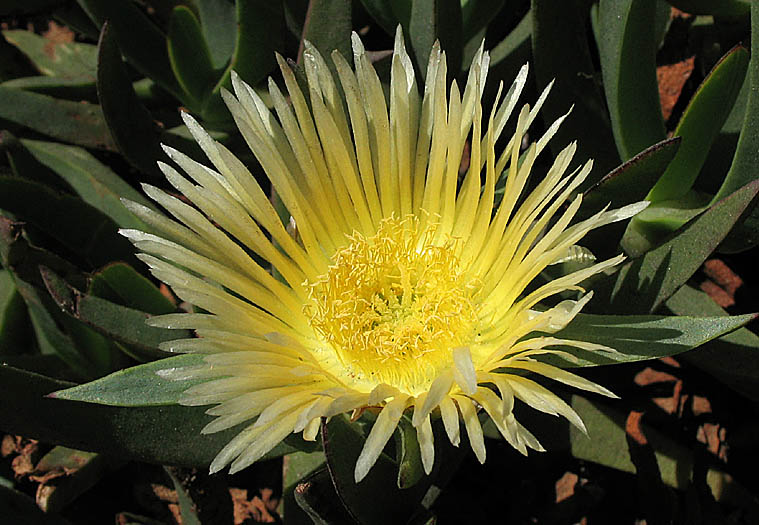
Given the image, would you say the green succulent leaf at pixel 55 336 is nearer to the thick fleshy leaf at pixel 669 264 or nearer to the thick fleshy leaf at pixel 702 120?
the thick fleshy leaf at pixel 669 264

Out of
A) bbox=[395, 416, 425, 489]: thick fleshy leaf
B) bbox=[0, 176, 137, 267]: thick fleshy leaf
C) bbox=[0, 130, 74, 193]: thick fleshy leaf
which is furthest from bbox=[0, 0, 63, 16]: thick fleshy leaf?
bbox=[395, 416, 425, 489]: thick fleshy leaf

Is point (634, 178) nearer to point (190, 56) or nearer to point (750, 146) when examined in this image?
point (750, 146)

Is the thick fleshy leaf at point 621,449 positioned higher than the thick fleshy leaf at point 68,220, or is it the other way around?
the thick fleshy leaf at point 68,220

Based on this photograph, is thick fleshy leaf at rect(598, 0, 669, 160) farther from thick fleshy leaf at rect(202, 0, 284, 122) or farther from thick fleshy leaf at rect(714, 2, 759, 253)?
thick fleshy leaf at rect(202, 0, 284, 122)

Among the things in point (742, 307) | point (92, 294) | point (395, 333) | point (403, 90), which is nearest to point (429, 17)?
point (403, 90)

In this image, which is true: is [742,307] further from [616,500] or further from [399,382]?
[399,382]

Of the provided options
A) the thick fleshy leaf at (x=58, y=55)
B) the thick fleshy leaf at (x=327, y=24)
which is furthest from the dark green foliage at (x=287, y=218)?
the thick fleshy leaf at (x=58, y=55)

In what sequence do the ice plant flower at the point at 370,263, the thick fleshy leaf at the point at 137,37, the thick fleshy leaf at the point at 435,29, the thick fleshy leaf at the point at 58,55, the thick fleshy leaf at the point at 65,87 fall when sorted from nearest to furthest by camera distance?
the ice plant flower at the point at 370,263
the thick fleshy leaf at the point at 435,29
the thick fleshy leaf at the point at 137,37
the thick fleshy leaf at the point at 65,87
the thick fleshy leaf at the point at 58,55
